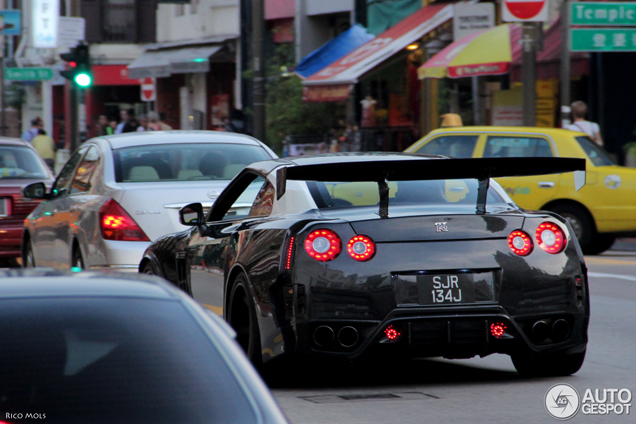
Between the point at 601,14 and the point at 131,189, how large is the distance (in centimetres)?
1091

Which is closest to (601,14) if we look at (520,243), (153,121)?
(153,121)

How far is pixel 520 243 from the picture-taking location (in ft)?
20.2

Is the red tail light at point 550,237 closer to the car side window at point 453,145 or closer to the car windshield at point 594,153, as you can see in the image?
the car windshield at point 594,153

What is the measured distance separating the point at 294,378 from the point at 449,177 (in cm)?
153

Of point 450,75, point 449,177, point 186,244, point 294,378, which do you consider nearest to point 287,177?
point 449,177

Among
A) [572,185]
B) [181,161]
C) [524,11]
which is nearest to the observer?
[181,161]

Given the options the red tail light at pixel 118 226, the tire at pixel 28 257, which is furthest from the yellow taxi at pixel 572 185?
the red tail light at pixel 118 226

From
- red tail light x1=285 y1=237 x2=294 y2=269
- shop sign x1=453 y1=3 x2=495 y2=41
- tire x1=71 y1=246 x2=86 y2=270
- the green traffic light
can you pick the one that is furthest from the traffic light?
red tail light x1=285 y1=237 x2=294 y2=269

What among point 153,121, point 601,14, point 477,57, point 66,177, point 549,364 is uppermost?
point 601,14

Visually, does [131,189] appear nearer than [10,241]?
Yes

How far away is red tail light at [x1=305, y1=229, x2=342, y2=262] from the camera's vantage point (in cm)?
598

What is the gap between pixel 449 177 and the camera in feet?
20.3

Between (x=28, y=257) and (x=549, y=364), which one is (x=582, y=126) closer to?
(x=28, y=257)

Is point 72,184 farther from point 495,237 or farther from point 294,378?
point 495,237
